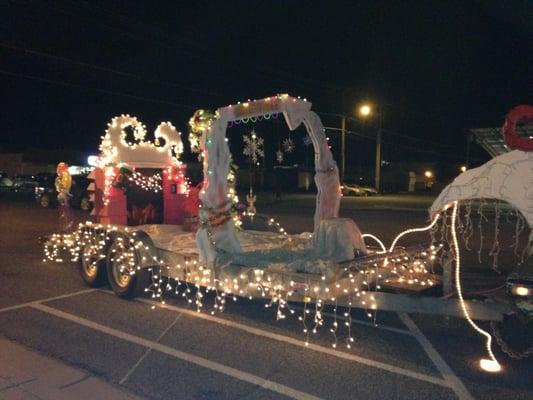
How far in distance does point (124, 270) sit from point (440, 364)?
4912 millimetres

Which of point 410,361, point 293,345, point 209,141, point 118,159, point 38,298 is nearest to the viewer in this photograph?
point 410,361

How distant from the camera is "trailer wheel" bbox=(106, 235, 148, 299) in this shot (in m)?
7.91

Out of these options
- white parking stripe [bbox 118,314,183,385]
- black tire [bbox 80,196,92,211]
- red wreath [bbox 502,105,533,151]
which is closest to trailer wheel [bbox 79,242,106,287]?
white parking stripe [bbox 118,314,183,385]

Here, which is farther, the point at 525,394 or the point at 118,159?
the point at 118,159

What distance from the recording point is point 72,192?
24.4 meters

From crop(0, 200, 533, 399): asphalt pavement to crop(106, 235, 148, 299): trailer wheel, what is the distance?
0.18m

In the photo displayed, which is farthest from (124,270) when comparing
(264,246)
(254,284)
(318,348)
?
(318,348)

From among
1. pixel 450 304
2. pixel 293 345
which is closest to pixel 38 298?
pixel 293 345

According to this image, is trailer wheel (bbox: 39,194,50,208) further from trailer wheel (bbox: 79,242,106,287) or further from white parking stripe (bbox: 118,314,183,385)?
white parking stripe (bbox: 118,314,183,385)

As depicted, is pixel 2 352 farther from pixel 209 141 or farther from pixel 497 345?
pixel 497 345

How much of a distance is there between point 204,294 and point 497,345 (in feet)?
14.4

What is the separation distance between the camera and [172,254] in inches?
294

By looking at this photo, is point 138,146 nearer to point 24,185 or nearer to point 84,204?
point 84,204

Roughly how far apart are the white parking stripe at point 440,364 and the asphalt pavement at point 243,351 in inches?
0.4
